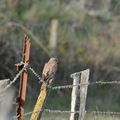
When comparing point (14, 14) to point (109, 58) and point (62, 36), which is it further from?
point (109, 58)

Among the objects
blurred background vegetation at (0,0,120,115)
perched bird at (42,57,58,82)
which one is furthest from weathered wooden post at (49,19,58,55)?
perched bird at (42,57,58,82)

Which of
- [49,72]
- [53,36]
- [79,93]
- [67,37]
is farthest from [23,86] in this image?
[67,37]

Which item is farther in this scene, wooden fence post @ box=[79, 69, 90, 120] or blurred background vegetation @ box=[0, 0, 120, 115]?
blurred background vegetation @ box=[0, 0, 120, 115]

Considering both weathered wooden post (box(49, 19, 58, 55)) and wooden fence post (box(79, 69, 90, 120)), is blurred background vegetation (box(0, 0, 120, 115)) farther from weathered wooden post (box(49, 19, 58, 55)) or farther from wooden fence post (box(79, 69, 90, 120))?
wooden fence post (box(79, 69, 90, 120))

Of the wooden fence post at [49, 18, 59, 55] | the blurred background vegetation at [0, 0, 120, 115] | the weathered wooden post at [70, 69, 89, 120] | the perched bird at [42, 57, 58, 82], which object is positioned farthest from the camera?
the wooden fence post at [49, 18, 59, 55]

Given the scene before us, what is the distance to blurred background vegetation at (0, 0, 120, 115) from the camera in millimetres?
16969

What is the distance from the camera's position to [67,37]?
19.5 metres

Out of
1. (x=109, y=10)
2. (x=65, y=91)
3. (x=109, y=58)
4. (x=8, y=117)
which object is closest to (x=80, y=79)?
(x=8, y=117)

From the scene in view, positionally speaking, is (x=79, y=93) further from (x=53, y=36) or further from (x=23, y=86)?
(x=53, y=36)

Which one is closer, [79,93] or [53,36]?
[79,93]

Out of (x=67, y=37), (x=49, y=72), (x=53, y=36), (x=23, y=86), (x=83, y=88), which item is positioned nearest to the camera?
(x=23, y=86)

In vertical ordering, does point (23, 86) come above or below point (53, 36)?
below

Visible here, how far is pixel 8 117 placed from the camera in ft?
17.7

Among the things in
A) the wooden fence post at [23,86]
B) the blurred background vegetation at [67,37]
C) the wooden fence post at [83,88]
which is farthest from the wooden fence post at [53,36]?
the wooden fence post at [23,86]
